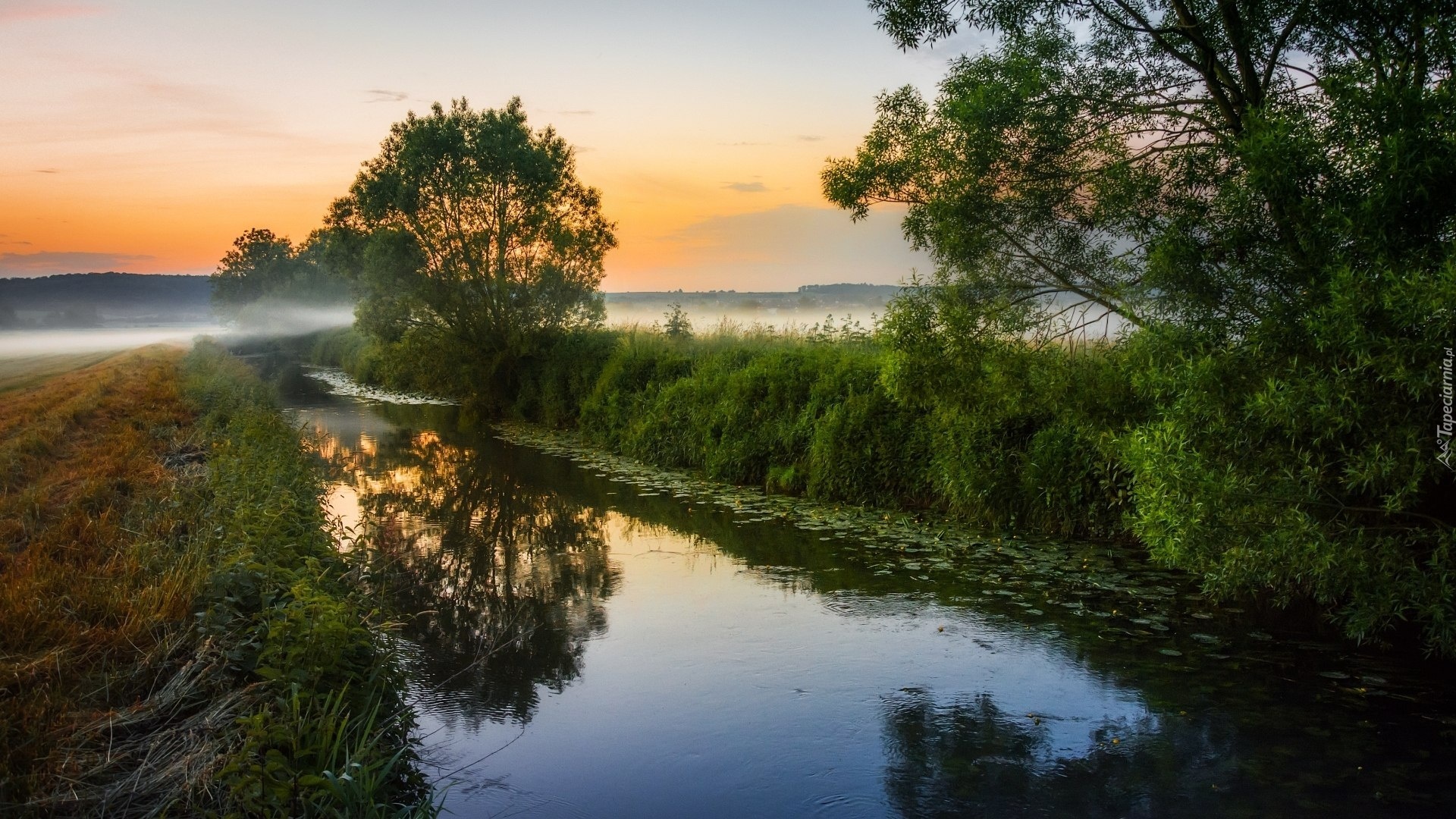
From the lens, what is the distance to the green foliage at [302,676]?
399 cm

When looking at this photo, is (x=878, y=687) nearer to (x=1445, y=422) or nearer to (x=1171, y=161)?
(x=1445, y=422)

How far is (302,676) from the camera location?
15.5ft

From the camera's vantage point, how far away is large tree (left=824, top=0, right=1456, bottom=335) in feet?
21.1

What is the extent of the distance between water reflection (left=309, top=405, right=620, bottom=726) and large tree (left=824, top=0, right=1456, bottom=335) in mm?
5199

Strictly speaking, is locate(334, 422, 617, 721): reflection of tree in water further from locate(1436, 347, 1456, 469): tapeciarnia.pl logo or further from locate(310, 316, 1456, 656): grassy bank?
locate(1436, 347, 1456, 469): tapeciarnia.pl logo

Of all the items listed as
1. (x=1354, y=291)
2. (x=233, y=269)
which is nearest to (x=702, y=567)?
(x=1354, y=291)

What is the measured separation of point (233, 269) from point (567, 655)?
4134 inches

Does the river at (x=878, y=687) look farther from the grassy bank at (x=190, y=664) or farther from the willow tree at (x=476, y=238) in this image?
the willow tree at (x=476, y=238)

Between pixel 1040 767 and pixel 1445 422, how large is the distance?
3.44m

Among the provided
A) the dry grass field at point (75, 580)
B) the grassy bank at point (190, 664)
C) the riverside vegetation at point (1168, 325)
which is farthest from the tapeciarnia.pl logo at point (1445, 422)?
the dry grass field at point (75, 580)

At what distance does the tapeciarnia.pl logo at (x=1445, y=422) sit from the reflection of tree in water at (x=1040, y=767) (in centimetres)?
229

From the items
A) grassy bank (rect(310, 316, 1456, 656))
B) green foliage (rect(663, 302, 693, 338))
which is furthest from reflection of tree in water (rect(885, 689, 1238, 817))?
green foliage (rect(663, 302, 693, 338))

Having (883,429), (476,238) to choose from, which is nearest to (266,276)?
(476,238)

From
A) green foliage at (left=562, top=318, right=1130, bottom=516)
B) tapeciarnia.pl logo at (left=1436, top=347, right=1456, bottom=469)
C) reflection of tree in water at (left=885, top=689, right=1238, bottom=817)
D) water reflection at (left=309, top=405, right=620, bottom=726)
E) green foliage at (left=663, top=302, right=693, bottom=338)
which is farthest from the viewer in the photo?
green foliage at (left=663, top=302, right=693, bottom=338)
